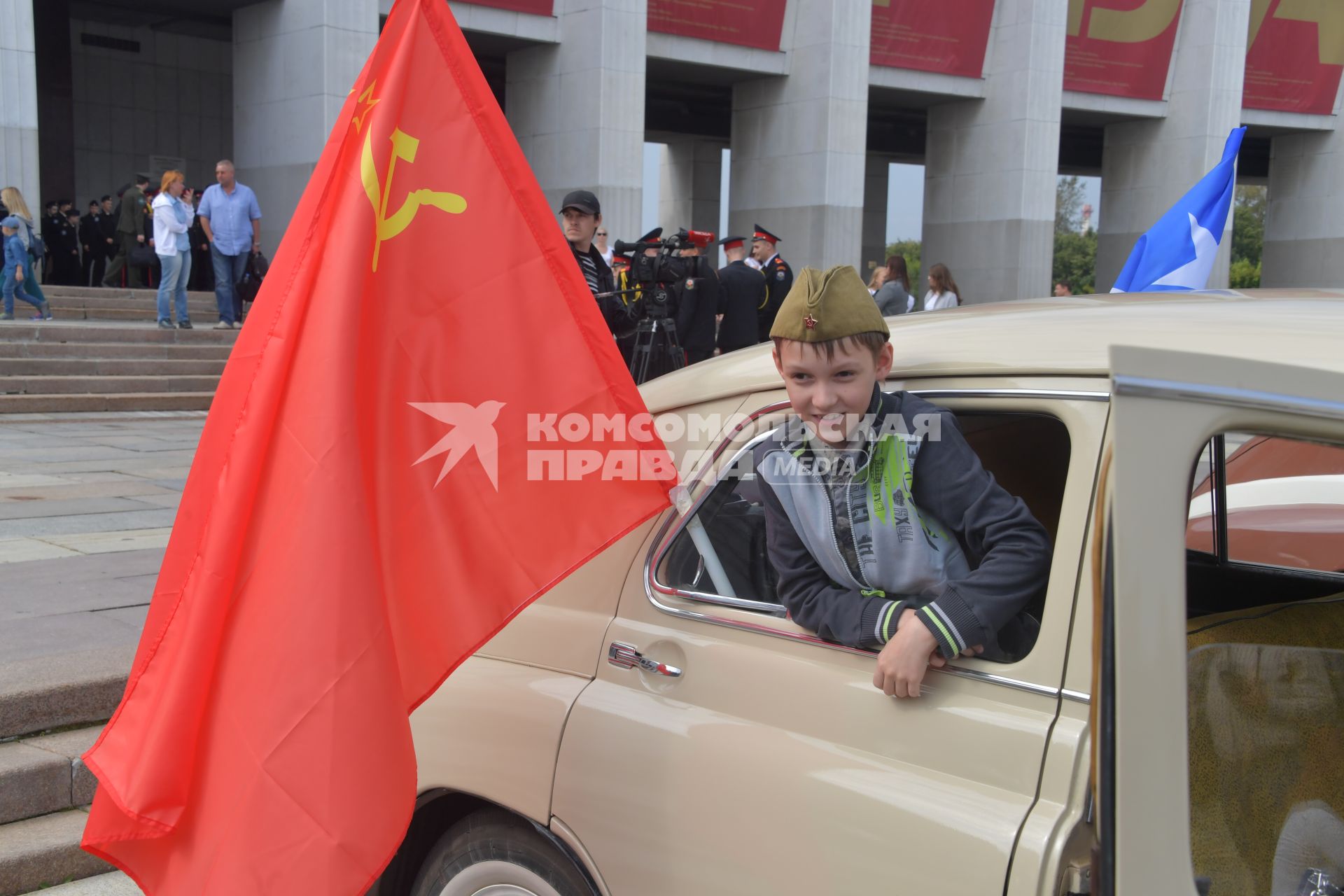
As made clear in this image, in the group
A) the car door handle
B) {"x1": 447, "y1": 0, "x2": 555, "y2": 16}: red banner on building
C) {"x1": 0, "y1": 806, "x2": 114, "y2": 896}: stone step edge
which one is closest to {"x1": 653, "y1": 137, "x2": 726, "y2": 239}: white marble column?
{"x1": 447, "y1": 0, "x2": 555, "y2": 16}: red banner on building

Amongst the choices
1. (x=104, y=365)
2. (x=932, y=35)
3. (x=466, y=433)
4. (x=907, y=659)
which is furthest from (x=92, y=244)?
(x=907, y=659)

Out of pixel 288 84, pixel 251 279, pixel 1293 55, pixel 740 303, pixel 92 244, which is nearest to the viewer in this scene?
pixel 740 303

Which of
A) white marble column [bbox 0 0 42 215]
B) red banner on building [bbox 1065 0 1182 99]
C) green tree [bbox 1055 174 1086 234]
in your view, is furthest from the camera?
green tree [bbox 1055 174 1086 234]

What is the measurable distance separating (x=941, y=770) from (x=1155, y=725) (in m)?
0.62

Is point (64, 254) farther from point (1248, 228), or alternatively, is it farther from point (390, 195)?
point (1248, 228)

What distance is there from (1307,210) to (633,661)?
36.4 m

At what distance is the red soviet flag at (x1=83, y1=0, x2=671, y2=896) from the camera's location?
2.03 meters

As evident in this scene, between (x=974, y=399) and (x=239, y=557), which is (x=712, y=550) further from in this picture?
(x=239, y=557)

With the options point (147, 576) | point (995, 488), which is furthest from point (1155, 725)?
point (147, 576)

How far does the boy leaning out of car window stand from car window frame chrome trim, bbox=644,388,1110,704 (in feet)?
0.15

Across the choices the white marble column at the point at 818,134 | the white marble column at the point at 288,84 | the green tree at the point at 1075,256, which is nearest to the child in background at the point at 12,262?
the white marble column at the point at 288,84

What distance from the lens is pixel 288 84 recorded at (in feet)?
62.0

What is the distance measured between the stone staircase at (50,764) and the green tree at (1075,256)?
3193 inches

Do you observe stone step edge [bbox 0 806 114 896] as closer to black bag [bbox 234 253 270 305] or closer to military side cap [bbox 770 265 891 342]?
military side cap [bbox 770 265 891 342]
